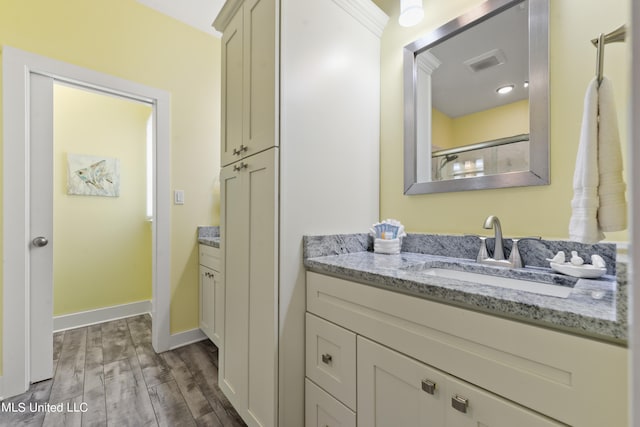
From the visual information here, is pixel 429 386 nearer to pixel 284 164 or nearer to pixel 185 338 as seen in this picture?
pixel 284 164

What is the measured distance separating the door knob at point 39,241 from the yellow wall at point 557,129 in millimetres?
2239

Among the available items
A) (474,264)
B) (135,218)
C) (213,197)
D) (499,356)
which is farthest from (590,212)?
(135,218)

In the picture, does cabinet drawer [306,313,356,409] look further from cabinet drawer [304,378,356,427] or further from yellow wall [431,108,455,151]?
yellow wall [431,108,455,151]

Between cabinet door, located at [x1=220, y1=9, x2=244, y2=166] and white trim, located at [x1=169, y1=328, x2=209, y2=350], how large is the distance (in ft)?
5.02

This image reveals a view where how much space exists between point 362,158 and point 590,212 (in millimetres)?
967

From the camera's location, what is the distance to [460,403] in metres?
0.65

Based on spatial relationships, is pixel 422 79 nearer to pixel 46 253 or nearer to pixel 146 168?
pixel 46 253

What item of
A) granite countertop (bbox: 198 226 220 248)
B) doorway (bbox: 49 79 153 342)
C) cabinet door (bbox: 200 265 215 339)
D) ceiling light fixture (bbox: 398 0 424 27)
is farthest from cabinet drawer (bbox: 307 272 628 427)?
doorway (bbox: 49 79 153 342)

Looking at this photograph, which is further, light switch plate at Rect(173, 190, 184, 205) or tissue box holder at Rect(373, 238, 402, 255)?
light switch plate at Rect(173, 190, 184, 205)

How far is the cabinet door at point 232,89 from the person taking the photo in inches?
54.3

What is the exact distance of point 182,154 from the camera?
7.38ft

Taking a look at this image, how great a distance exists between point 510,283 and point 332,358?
2.33 feet

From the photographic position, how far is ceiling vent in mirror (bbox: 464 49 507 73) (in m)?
1.13

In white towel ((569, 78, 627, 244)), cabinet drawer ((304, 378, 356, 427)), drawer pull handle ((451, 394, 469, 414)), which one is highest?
white towel ((569, 78, 627, 244))
